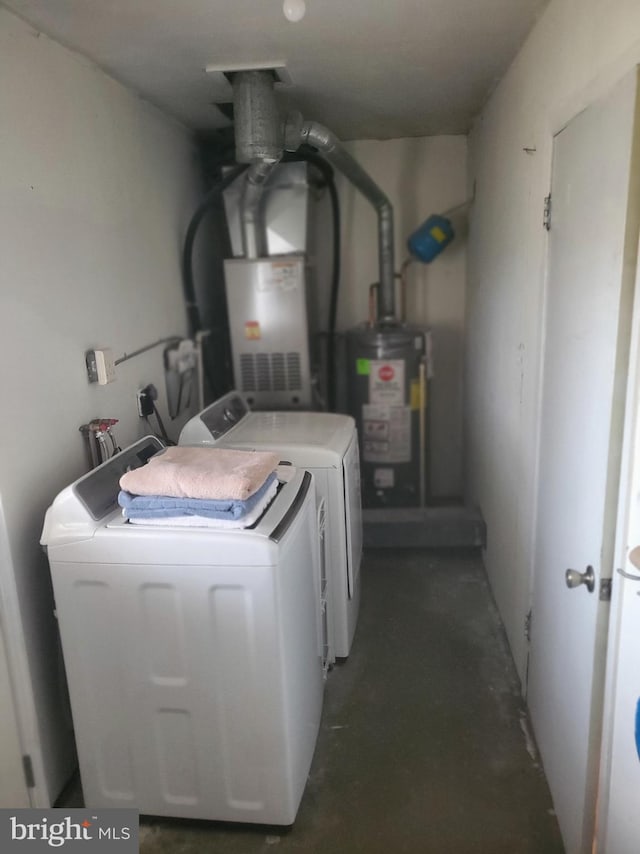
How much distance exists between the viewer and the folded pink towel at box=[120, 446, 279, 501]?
1.67 m

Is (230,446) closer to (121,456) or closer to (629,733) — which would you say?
(121,456)

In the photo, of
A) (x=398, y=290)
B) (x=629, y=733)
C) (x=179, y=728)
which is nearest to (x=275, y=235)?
(x=398, y=290)

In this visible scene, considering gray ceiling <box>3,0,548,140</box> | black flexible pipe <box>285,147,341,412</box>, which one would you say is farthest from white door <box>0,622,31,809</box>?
black flexible pipe <box>285,147,341,412</box>

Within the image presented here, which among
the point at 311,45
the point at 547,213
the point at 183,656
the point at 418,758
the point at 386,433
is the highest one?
the point at 311,45

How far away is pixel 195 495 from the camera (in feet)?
5.49

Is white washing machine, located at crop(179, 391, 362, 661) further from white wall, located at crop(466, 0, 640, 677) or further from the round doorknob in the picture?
the round doorknob

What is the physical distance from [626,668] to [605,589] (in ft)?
→ 0.52

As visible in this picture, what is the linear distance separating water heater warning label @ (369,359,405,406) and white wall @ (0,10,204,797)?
1322mm

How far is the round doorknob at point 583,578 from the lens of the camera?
1.39m

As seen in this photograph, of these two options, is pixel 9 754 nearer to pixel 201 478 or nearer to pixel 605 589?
pixel 201 478

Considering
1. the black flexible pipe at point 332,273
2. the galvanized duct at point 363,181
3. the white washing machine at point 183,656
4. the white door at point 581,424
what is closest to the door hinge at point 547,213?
the white door at point 581,424

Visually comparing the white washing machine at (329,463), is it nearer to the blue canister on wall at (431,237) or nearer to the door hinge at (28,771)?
the door hinge at (28,771)

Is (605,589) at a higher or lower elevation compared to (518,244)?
lower

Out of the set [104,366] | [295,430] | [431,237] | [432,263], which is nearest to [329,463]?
[295,430]
